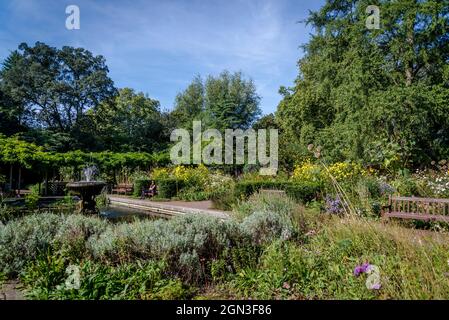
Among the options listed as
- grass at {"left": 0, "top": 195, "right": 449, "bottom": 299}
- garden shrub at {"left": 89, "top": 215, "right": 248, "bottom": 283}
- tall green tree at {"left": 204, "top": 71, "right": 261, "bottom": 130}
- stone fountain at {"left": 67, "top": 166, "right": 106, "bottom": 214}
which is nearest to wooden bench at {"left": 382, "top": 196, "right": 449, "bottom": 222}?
grass at {"left": 0, "top": 195, "right": 449, "bottom": 299}

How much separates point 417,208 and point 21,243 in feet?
21.9

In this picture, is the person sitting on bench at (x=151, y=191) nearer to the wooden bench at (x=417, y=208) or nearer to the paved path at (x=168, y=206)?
the paved path at (x=168, y=206)

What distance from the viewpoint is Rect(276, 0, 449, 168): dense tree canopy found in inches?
522

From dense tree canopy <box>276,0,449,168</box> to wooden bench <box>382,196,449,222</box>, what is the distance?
5.64 meters

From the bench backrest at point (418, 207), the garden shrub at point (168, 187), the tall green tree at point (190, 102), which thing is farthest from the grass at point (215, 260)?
the tall green tree at point (190, 102)

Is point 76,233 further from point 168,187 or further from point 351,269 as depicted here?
point 168,187

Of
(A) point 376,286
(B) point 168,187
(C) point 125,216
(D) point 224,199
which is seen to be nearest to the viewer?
(A) point 376,286

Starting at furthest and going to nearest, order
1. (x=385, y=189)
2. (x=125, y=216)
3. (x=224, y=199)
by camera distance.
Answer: (x=224, y=199) < (x=125, y=216) < (x=385, y=189)

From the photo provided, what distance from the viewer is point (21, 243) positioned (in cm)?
393

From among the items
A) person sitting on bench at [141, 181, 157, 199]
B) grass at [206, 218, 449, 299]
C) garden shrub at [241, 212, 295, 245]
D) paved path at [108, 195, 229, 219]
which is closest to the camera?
grass at [206, 218, 449, 299]

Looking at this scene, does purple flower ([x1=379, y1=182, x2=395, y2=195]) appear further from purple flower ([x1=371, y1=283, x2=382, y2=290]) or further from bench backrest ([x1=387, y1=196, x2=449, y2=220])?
purple flower ([x1=371, y1=283, x2=382, y2=290])

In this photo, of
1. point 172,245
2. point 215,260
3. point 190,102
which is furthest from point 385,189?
point 190,102

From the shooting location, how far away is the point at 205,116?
1304 inches

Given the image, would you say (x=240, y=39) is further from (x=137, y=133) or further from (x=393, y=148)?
(x=137, y=133)
